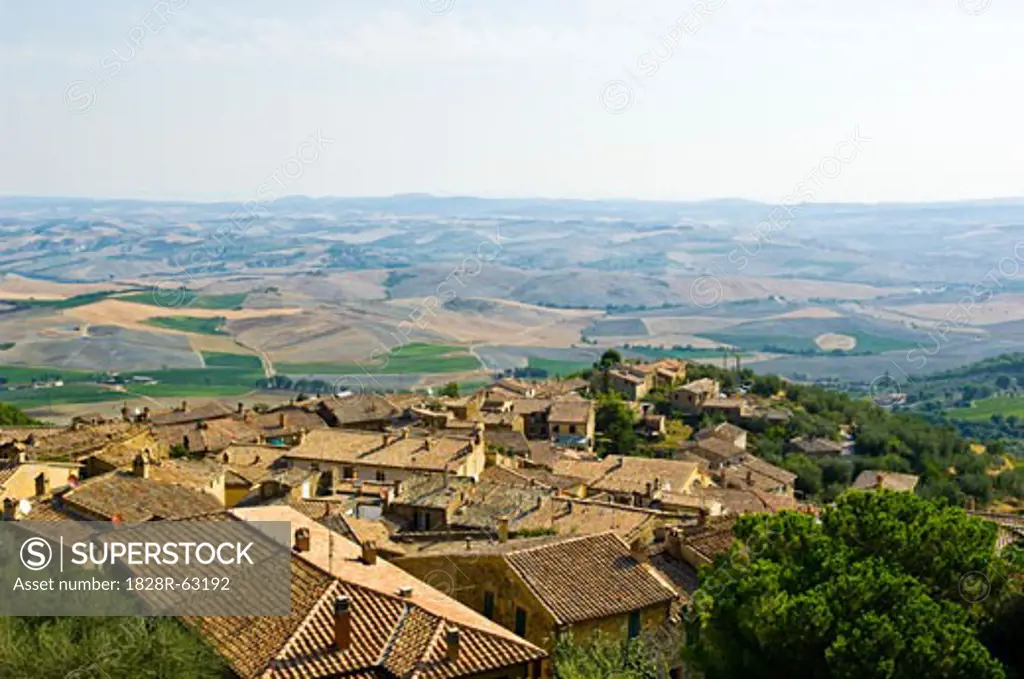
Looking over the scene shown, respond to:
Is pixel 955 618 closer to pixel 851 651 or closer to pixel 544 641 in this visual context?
pixel 851 651

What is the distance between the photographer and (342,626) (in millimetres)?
13602

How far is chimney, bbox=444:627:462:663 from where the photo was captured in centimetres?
1338

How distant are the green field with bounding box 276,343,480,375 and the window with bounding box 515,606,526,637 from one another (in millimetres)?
94696

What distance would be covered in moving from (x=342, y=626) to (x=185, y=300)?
6176 inches

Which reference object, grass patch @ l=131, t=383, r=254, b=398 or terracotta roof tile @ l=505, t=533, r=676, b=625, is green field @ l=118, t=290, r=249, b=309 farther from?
terracotta roof tile @ l=505, t=533, r=676, b=625

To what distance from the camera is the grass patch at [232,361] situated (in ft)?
378

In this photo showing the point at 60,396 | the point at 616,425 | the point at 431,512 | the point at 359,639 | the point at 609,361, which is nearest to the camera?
the point at 359,639

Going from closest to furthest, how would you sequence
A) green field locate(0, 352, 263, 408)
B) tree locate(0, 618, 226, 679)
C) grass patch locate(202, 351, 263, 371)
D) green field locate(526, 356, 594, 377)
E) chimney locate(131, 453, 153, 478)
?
1. tree locate(0, 618, 226, 679)
2. chimney locate(131, 453, 153, 478)
3. green field locate(0, 352, 263, 408)
4. grass patch locate(202, 351, 263, 371)
5. green field locate(526, 356, 594, 377)

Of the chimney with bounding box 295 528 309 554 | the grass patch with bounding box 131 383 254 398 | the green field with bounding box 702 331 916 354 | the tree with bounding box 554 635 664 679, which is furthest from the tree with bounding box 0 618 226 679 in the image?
the green field with bounding box 702 331 916 354

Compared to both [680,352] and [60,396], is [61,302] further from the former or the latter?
[680,352]

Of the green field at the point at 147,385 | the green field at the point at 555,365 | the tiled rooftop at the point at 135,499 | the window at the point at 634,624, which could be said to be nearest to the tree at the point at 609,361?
the green field at the point at 147,385

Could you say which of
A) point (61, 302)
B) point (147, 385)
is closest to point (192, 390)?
point (147, 385)

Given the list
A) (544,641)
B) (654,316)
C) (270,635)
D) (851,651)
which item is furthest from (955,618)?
(654,316)

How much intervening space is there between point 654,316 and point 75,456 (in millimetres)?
161443
